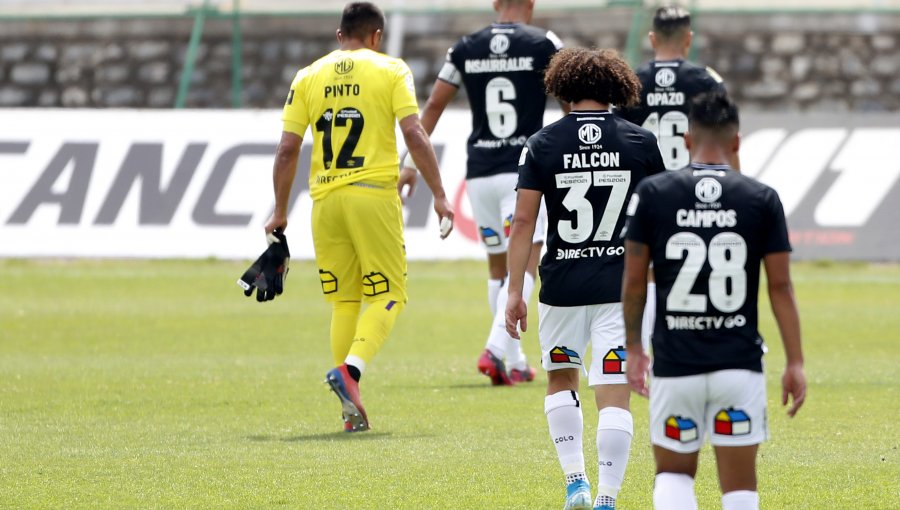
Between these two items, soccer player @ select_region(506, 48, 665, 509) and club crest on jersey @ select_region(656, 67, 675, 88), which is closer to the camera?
soccer player @ select_region(506, 48, 665, 509)

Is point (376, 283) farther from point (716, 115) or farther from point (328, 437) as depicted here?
point (716, 115)

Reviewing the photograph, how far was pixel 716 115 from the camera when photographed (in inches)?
200

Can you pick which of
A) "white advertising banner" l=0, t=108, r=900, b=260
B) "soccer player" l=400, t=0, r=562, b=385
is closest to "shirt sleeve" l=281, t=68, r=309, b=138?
"soccer player" l=400, t=0, r=562, b=385

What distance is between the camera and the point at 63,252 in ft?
62.4

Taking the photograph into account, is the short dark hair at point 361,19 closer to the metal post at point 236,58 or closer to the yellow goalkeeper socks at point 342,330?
the yellow goalkeeper socks at point 342,330

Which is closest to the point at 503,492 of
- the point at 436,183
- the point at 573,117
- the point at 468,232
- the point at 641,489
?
the point at 641,489

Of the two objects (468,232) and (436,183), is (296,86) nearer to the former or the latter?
(436,183)

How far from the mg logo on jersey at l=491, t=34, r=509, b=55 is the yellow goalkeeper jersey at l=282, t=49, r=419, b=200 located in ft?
5.65

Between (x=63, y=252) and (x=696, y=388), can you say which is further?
(x=63, y=252)

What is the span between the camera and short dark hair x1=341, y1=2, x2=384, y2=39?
8.89 metres

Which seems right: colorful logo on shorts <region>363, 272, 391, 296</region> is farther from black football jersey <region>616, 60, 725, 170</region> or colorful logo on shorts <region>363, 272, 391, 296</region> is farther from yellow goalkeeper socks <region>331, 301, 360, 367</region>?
black football jersey <region>616, 60, 725, 170</region>

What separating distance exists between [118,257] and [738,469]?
1494cm

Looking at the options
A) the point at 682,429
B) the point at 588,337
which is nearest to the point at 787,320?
the point at 682,429

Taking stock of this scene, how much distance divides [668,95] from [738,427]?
5495mm
